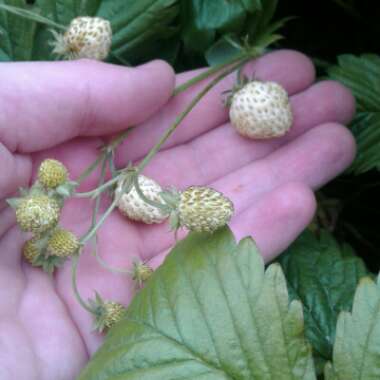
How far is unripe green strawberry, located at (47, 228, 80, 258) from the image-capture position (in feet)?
4.05

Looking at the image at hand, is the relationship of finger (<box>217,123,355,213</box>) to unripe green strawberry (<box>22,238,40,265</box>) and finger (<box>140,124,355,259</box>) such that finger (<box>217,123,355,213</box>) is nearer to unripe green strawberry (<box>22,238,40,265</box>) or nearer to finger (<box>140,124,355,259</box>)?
finger (<box>140,124,355,259</box>)

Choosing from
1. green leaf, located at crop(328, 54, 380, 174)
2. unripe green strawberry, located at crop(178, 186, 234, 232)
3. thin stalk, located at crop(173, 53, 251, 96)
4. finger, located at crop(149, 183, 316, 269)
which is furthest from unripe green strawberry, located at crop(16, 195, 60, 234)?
green leaf, located at crop(328, 54, 380, 174)

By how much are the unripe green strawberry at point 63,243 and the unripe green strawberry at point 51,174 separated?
0.10 meters

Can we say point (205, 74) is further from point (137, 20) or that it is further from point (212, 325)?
point (212, 325)

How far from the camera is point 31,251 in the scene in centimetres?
133

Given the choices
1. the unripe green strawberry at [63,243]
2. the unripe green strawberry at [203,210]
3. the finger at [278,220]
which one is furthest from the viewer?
the finger at [278,220]

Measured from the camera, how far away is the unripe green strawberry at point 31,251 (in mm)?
1316

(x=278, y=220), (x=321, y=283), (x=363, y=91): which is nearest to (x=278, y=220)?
(x=278, y=220)

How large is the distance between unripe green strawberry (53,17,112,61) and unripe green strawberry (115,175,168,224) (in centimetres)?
31

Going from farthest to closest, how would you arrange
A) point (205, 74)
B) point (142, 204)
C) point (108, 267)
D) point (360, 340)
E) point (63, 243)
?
point (205, 74), point (142, 204), point (108, 267), point (63, 243), point (360, 340)

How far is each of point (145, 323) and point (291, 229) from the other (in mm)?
445

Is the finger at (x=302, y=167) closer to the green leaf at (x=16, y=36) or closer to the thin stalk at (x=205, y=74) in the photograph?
the thin stalk at (x=205, y=74)

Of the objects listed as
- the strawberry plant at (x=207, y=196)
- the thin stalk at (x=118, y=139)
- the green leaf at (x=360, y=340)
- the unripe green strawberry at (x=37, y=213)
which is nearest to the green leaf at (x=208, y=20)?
the strawberry plant at (x=207, y=196)

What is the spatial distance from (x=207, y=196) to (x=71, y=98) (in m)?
0.42
